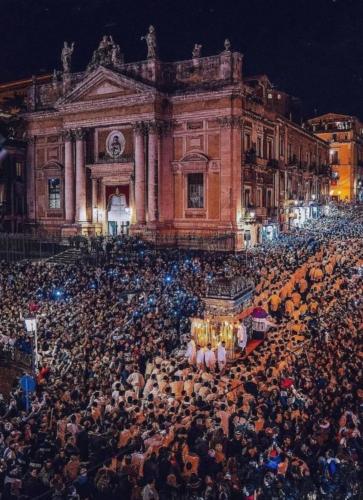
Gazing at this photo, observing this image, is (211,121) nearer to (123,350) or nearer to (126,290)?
(126,290)

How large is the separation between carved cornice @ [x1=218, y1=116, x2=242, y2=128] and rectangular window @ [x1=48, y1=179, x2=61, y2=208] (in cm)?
1557

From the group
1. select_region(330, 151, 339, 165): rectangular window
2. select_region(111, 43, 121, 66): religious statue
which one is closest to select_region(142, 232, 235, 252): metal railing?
select_region(111, 43, 121, 66): religious statue

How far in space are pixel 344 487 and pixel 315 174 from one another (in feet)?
175

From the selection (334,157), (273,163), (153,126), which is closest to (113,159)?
(153,126)

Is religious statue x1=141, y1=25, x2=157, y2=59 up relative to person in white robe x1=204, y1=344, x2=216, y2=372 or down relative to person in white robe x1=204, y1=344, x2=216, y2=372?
up

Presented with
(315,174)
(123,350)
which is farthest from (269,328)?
(315,174)

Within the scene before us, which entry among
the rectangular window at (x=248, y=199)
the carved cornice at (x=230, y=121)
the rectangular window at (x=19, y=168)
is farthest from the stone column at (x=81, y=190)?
the rectangular window at (x=248, y=199)

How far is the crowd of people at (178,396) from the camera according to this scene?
10.8m

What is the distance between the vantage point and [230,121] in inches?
1464

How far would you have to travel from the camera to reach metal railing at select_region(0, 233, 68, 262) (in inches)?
1442

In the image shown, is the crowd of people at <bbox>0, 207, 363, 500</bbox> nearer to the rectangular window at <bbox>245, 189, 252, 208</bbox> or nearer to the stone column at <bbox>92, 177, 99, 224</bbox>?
the rectangular window at <bbox>245, 189, 252, 208</bbox>

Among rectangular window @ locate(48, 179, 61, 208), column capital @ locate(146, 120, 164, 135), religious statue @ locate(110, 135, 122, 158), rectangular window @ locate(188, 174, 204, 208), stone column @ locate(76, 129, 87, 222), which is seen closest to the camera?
column capital @ locate(146, 120, 164, 135)

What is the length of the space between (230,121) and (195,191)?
18.3ft

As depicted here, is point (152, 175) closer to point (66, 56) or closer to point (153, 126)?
point (153, 126)
